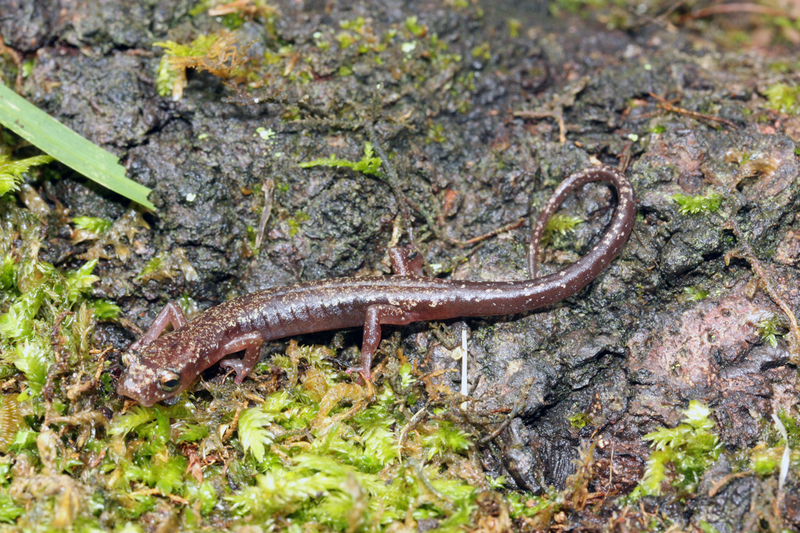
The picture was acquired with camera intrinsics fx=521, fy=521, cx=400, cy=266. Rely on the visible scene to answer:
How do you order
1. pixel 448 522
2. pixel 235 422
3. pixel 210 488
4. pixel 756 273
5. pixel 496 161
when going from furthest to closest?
pixel 496 161, pixel 756 273, pixel 235 422, pixel 210 488, pixel 448 522

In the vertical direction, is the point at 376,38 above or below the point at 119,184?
above

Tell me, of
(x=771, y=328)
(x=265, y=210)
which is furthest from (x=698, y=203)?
(x=265, y=210)

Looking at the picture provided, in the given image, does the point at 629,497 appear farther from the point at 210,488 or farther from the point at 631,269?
the point at 210,488

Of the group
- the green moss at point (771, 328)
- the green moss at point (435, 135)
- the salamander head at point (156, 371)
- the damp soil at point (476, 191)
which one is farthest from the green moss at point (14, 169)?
the green moss at point (771, 328)

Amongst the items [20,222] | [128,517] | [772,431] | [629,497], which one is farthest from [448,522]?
[20,222]

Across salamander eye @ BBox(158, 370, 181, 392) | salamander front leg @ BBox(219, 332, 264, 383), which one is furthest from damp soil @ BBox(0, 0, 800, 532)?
salamander eye @ BBox(158, 370, 181, 392)

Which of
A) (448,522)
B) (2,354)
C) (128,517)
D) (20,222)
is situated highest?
(20,222)
